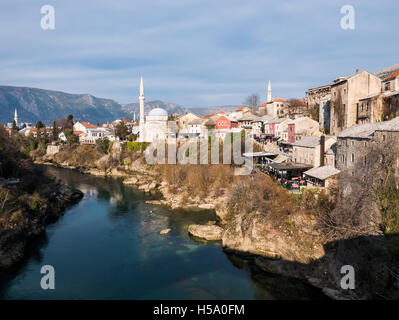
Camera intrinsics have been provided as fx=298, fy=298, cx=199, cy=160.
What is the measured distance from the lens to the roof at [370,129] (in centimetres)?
1547

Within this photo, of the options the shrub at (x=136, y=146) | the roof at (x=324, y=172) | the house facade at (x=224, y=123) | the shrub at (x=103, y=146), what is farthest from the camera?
the shrub at (x=103, y=146)

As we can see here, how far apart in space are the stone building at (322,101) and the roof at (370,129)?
11.1 metres

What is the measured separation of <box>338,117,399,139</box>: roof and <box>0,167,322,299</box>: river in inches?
358

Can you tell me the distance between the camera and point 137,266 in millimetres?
15852

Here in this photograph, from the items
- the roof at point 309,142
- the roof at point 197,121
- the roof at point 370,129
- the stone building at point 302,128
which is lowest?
the roof at point 309,142

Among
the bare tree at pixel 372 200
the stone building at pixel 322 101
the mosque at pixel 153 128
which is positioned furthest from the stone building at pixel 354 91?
the mosque at pixel 153 128

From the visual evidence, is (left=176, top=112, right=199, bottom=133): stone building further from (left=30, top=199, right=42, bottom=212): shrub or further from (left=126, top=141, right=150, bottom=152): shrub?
(left=30, top=199, right=42, bottom=212): shrub

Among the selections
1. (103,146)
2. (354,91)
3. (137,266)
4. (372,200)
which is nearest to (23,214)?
(137,266)

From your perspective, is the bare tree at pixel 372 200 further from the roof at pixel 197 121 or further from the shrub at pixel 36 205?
the roof at pixel 197 121

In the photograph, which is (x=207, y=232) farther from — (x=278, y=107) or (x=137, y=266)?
(x=278, y=107)

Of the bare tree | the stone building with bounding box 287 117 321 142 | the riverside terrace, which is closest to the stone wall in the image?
the riverside terrace

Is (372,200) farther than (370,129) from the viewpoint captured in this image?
No

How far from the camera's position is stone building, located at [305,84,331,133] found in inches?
1209

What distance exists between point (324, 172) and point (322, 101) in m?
14.6
